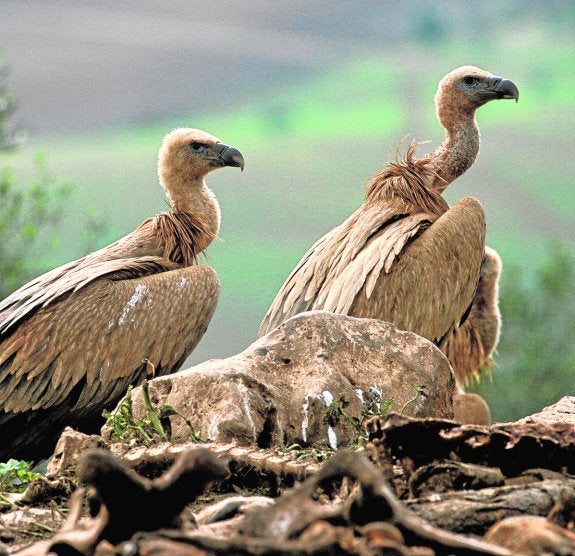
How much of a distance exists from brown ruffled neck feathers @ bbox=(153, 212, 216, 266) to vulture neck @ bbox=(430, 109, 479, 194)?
2281 millimetres

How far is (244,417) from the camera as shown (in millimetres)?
5309

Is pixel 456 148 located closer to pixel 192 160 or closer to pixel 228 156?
pixel 228 156

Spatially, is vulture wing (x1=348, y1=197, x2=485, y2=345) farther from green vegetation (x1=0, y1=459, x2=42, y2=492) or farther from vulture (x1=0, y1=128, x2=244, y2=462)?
green vegetation (x1=0, y1=459, x2=42, y2=492)

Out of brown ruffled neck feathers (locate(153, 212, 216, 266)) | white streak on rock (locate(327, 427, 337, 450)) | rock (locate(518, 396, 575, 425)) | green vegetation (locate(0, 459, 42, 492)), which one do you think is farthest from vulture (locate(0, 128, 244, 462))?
white streak on rock (locate(327, 427, 337, 450))

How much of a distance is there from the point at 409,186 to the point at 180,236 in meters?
2.06

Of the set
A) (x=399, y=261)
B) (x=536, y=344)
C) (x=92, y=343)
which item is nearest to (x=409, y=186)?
(x=399, y=261)

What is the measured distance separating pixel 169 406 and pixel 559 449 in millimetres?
1722

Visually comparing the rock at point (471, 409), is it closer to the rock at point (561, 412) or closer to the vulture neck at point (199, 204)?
the vulture neck at point (199, 204)

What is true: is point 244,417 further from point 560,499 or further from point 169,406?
point 560,499

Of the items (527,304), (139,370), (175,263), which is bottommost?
(527,304)

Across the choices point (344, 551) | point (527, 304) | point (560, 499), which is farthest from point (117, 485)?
point (527, 304)

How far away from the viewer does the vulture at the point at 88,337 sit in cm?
1027

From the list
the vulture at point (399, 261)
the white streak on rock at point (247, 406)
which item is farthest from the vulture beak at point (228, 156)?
the white streak on rock at point (247, 406)

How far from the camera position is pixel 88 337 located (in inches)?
410
